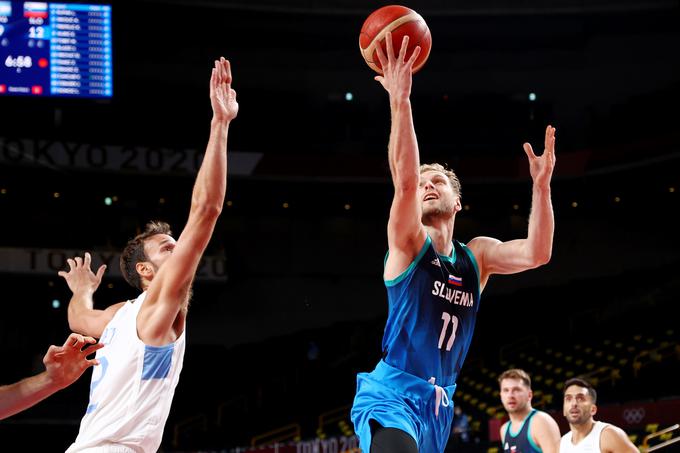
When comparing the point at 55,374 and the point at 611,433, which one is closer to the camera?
the point at 55,374

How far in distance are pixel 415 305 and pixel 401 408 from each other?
19.7 inches

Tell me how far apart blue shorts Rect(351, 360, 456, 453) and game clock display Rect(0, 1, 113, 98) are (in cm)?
1464

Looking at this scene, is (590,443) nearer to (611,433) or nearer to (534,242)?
(611,433)

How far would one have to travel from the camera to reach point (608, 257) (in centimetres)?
2266

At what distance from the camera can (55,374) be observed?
3.99 metres

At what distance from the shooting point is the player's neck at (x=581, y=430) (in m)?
8.28

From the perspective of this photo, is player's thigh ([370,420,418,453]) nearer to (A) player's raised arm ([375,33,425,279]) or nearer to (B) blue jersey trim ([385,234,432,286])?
(B) blue jersey trim ([385,234,432,286])

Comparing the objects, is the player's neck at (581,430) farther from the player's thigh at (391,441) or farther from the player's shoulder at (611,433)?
the player's thigh at (391,441)

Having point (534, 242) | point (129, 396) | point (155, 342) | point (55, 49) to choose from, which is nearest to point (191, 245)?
point (155, 342)

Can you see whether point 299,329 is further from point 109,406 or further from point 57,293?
point 109,406

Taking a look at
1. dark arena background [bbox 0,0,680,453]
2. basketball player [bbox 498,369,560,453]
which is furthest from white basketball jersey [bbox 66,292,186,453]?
dark arena background [bbox 0,0,680,453]

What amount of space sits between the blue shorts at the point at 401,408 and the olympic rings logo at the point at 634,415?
36.6ft

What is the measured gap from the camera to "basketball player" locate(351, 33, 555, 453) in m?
4.21

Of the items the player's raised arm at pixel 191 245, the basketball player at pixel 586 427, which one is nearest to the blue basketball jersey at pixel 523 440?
the basketball player at pixel 586 427
